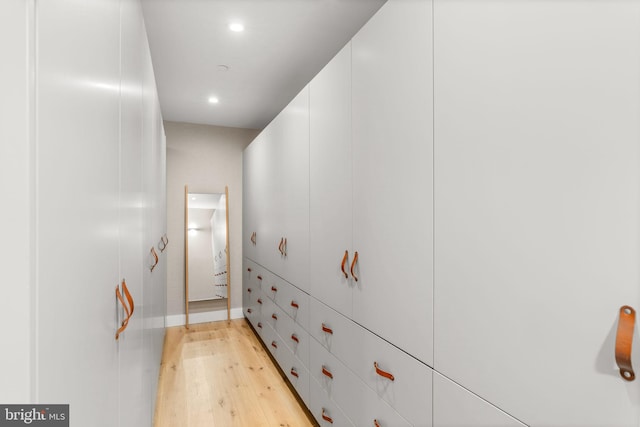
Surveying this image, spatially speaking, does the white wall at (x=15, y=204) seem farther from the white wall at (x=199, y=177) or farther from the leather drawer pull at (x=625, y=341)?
the white wall at (x=199, y=177)

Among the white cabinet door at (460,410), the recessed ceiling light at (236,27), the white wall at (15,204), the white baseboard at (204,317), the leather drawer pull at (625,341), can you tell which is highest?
the recessed ceiling light at (236,27)

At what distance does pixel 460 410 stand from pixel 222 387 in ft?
6.88

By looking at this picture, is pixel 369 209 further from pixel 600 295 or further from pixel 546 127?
pixel 600 295

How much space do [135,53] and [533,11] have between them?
4.17ft

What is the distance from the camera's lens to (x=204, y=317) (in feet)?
13.6

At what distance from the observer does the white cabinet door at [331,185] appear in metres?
1.62

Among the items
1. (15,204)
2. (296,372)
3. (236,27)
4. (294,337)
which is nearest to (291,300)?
(294,337)

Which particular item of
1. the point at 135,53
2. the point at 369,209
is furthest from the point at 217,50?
the point at 369,209

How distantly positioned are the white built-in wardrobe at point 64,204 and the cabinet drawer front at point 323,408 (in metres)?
1.08

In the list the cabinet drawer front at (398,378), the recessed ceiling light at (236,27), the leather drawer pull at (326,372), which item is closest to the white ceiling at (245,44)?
the recessed ceiling light at (236,27)

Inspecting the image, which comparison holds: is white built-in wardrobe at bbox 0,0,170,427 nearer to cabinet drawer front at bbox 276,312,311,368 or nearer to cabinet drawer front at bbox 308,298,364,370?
cabinet drawer front at bbox 308,298,364,370

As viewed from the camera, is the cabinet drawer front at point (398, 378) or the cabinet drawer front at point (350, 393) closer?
the cabinet drawer front at point (398, 378)

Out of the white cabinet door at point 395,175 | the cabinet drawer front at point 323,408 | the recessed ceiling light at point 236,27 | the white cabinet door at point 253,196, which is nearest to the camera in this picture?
the white cabinet door at point 395,175

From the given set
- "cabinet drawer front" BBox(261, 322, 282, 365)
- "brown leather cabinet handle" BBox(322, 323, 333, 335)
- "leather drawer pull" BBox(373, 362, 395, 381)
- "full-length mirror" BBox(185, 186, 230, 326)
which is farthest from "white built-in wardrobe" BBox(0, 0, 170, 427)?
"full-length mirror" BBox(185, 186, 230, 326)
